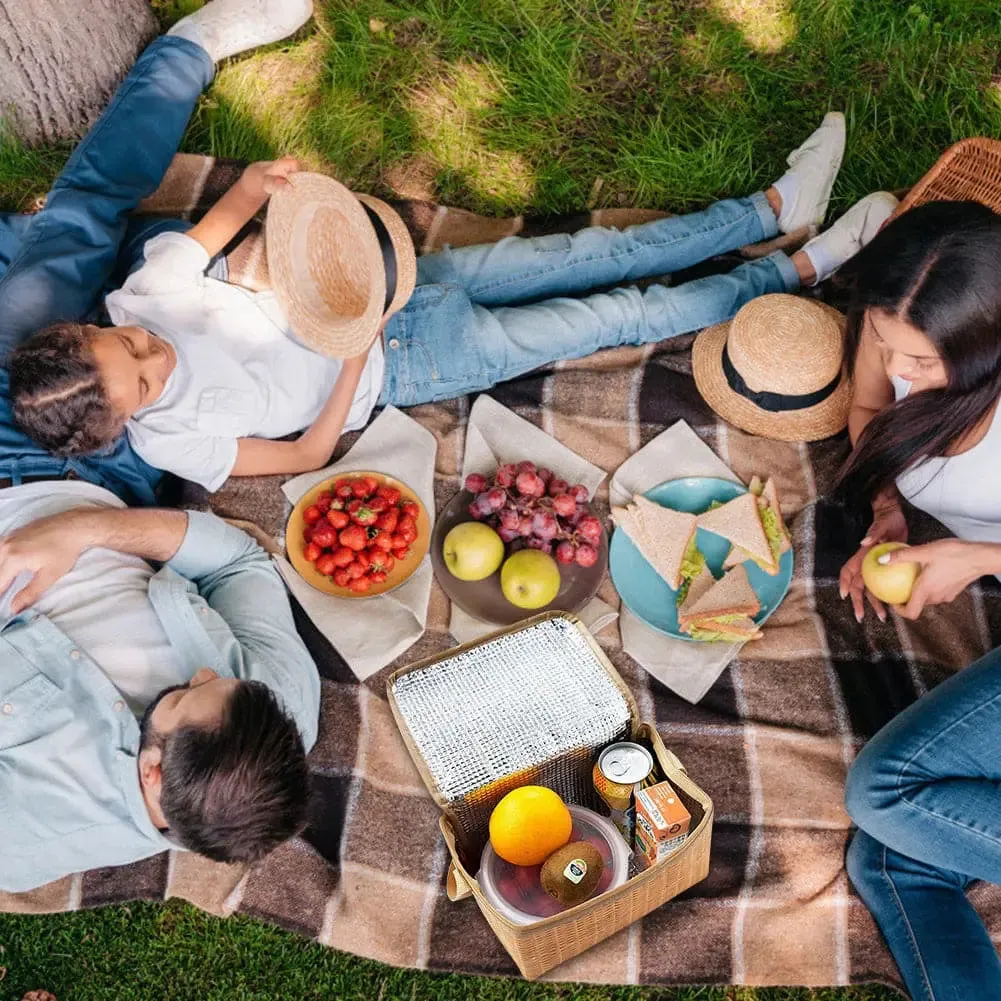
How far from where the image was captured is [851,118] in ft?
13.0

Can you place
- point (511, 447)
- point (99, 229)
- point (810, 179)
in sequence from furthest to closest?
point (810, 179)
point (511, 447)
point (99, 229)

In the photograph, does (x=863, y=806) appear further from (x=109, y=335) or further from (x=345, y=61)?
(x=345, y=61)

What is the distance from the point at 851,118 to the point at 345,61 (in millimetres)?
2324

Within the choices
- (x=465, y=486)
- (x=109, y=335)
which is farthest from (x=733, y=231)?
(x=109, y=335)

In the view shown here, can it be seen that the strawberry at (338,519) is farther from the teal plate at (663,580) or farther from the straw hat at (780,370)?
the straw hat at (780,370)

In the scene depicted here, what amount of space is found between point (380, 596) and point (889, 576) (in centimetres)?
174

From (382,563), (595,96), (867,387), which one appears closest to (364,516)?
(382,563)

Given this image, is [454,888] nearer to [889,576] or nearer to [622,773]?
[622,773]

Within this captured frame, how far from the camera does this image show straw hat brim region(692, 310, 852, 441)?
10.8 ft

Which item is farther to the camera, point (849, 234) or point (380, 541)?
point (849, 234)

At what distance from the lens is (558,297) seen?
12.0 feet

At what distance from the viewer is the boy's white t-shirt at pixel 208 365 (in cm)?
304

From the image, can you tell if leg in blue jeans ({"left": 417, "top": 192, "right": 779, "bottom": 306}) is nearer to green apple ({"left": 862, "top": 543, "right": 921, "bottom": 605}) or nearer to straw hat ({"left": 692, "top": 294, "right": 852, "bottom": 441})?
straw hat ({"left": 692, "top": 294, "right": 852, "bottom": 441})

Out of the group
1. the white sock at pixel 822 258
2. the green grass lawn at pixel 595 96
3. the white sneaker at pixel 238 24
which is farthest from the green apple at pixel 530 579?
the white sneaker at pixel 238 24
